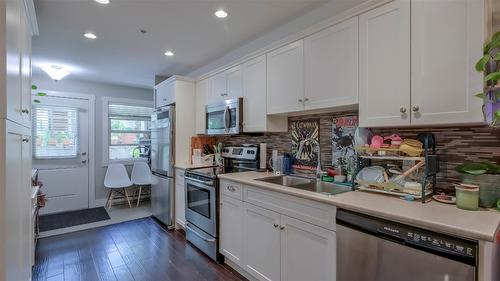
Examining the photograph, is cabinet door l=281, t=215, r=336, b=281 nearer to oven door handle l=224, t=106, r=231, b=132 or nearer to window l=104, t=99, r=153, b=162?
oven door handle l=224, t=106, r=231, b=132

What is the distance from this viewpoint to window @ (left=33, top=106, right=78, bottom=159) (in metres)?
4.14

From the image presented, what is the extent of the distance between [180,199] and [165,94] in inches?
62.6

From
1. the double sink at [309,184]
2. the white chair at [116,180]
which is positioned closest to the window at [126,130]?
the white chair at [116,180]

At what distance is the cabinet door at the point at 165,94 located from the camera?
356 centimetres

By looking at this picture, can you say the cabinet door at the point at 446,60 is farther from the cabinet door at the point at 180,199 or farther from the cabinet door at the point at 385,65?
the cabinet door at the point at 180,199

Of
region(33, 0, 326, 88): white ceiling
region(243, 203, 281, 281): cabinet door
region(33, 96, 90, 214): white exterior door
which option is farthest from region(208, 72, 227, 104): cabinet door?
region(33, 96, 90, 214): white exterior door

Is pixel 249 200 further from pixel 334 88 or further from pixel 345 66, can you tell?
pixel 345 66

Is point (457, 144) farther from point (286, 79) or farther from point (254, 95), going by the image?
point (254, 95)

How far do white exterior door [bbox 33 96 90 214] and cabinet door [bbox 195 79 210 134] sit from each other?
2.43 meters

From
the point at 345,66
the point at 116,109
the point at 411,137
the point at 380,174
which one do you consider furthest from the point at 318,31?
the point at 116,109

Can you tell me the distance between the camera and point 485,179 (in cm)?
129

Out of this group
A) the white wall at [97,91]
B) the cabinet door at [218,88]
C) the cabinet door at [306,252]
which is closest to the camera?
the cabinet door at [306,252]

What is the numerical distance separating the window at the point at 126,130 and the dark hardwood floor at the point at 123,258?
194 centimetres

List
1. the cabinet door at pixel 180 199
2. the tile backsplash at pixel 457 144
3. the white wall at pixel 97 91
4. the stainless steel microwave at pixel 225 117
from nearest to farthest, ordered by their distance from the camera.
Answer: the tile backsplash at pixel 457 144 < the stainless steel microwave at pixel 225 117 < the cabinet door at pixel 180 199 < the white wall at pixel 97 91
